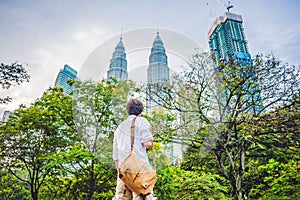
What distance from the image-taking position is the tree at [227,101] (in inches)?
274

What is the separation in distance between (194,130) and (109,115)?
2.84 metres

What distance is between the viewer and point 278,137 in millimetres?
6750

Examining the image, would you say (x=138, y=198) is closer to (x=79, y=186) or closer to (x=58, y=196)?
(x=79, y=186)

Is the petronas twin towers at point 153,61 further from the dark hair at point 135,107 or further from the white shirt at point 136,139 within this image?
the white shirt at point 136,139

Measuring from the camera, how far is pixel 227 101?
7.54 m

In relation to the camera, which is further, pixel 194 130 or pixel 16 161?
pixel 16 161

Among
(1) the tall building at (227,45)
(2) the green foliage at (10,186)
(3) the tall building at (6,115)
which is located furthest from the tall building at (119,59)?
(2) the green foliage at (10,186)

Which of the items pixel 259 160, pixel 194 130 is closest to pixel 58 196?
pixel 194 130

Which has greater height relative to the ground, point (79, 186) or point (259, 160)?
point (259, 160)

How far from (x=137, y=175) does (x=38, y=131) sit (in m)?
7.17

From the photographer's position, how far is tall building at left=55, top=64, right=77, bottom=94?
710cm

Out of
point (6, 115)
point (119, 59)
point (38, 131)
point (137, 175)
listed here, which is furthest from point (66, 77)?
point (137, 175)

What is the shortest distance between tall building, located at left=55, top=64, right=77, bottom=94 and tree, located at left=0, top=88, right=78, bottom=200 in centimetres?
27

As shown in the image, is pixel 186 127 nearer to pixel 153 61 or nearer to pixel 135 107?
pixel 153 61
